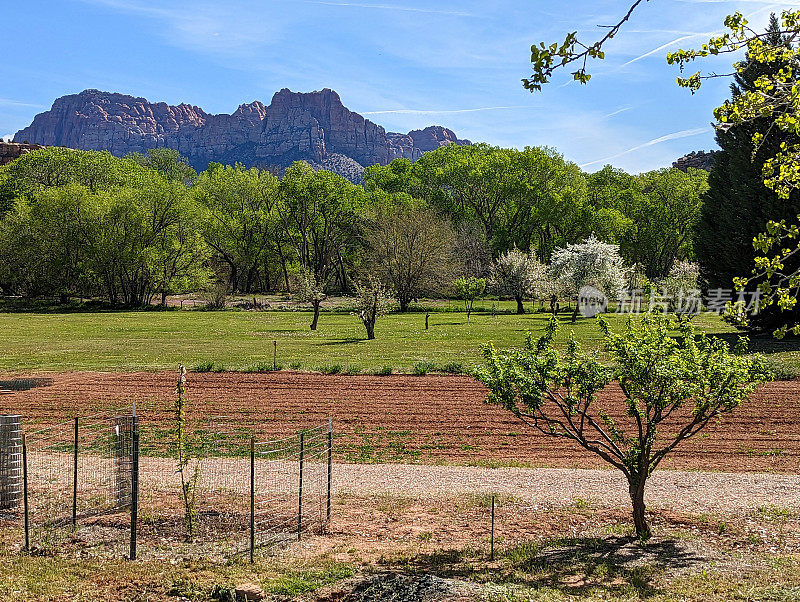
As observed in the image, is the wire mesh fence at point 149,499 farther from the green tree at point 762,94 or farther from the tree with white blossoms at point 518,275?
the tree with white blossoms at point 518,275

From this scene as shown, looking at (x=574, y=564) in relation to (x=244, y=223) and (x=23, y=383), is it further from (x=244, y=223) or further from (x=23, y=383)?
(x=244, y=223)

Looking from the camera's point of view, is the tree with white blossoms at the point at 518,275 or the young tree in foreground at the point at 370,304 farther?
the tree with white blossoms at the point at 518,275

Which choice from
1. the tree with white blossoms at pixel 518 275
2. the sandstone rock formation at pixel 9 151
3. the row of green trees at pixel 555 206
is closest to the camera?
the tree with white blossoms at pixel 518 275

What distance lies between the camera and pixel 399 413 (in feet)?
63.4

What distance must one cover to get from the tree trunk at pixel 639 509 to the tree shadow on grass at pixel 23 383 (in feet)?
66.1

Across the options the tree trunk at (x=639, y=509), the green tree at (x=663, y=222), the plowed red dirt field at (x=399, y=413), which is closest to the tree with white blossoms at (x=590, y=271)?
the plowed red dirt field at (x=399, y=413)

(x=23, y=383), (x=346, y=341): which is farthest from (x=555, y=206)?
(x=23, y=383)

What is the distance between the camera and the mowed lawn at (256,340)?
27.8m

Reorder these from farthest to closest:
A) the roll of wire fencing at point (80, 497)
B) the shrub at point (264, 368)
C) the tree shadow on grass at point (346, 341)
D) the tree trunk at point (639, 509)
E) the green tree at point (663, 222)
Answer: the green tree at point (663, 222)
the tree shadow on grass at point (346, 341)
the shrub at point (264, 368)
the tree trunk at point (639, 509)
the roll of wire fencing at point (80, 497)

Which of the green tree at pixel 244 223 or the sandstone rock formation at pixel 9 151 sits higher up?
the sandstone rock formation at pixel 9 151

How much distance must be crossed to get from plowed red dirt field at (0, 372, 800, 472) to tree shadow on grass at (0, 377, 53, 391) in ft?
0.26

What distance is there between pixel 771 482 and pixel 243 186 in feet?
251

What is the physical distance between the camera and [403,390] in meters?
22.3

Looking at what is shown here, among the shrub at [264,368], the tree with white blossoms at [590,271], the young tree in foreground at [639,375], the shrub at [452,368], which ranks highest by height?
the tree with white blossoms at [590,271]
